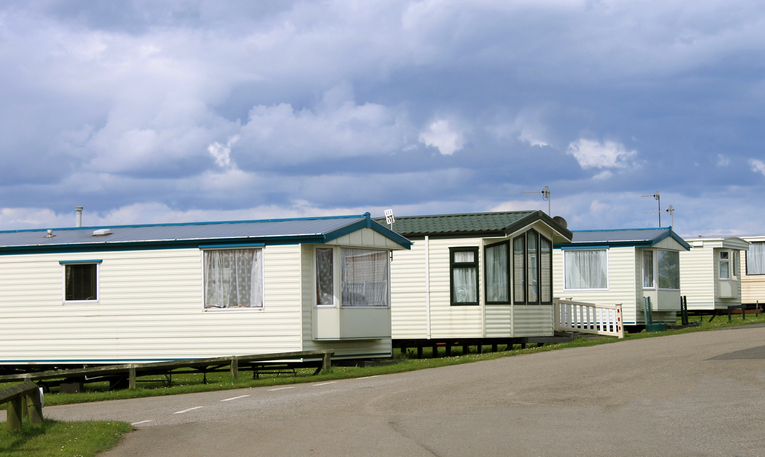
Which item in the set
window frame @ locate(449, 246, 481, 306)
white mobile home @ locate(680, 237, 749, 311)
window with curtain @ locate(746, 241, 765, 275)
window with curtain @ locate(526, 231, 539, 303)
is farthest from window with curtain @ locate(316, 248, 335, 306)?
window with curtain @ locate(746, 241, 765, 275)

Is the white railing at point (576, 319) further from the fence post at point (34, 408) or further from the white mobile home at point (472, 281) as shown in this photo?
the fence post at point (34, 408)

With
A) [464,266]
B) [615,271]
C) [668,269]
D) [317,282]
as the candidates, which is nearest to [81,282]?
[317,282]

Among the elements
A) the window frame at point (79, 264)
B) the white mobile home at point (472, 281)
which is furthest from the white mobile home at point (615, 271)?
the window frame at point (79, 264)

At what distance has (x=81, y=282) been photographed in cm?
1894

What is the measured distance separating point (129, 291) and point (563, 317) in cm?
1188

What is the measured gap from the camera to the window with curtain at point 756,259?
3703 centimetres

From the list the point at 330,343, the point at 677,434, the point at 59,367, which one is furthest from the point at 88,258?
the point at 677,434

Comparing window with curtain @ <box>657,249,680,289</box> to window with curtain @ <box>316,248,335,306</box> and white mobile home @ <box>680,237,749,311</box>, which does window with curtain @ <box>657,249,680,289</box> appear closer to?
white mobile home @ <box>680,237,749,311</box>

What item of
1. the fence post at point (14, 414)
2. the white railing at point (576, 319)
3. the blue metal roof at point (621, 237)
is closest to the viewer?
the fence post at point (14, 414)

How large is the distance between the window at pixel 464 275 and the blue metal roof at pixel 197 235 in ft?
8.28

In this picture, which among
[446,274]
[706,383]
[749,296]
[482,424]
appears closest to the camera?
[482,424]

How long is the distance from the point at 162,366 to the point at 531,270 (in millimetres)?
10611

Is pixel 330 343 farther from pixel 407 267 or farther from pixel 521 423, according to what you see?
pixel 521 423

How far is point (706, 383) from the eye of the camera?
12.2 metres
